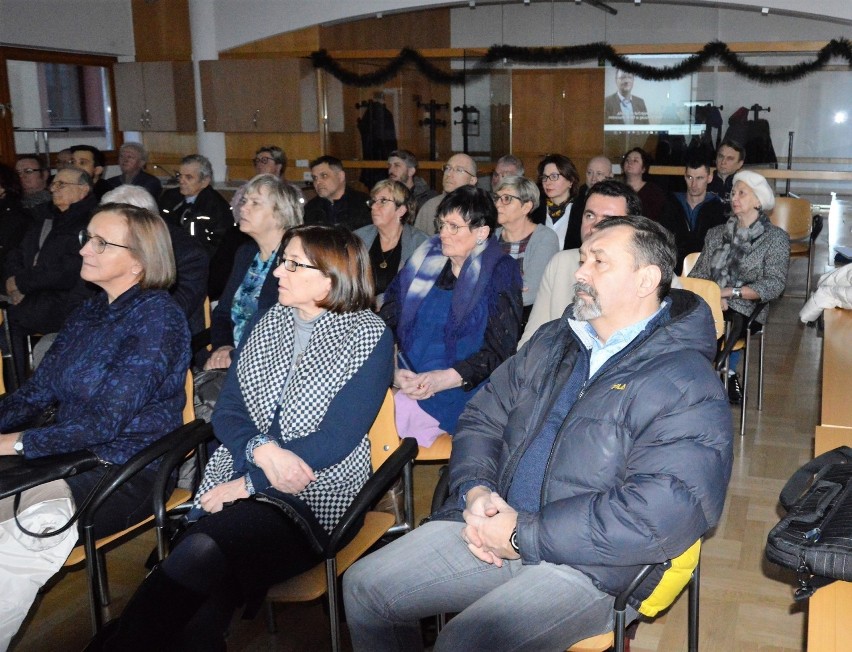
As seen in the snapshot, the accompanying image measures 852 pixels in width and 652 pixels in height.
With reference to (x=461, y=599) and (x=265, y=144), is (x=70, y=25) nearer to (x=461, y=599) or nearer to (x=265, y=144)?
(x=265, y=144)

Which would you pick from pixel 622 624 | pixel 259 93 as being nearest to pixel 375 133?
pixel 259 93

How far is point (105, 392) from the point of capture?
2477mm

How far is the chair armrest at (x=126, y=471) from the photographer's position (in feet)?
7.45

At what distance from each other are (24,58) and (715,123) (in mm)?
7254

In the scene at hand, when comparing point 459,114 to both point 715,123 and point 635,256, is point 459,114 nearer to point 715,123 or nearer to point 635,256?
point 715,123

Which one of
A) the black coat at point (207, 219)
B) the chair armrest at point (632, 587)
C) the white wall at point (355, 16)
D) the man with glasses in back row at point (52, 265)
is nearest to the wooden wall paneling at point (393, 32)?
the white wall at point (355, 16)

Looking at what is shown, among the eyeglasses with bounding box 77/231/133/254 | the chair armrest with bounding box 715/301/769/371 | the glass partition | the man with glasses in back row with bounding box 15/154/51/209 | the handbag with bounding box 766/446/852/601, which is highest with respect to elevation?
the glass partition

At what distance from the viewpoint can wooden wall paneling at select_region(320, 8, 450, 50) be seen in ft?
33.3

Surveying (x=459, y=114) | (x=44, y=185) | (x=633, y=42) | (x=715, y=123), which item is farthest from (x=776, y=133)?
(x=44, y=185)

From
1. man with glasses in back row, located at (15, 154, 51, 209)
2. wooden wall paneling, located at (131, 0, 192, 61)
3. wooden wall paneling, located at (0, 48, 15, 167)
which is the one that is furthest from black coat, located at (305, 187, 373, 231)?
wooden wall paneling, located at (131, 0, 192, 61)

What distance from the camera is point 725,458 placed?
1828 mm

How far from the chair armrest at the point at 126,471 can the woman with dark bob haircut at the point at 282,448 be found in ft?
0.46

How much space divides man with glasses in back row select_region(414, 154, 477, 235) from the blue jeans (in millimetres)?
3935

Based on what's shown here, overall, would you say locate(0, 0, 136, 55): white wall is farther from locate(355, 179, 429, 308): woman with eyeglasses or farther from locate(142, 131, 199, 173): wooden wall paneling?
locate(355, 179, 429, 308): woman with eyeglasses
